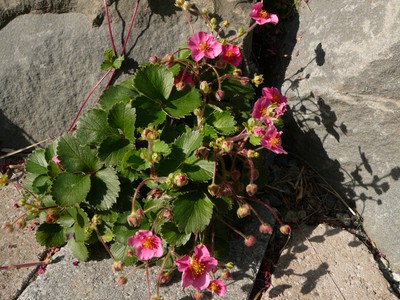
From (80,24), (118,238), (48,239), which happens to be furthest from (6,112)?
(118,238)

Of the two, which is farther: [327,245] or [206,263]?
[327,245]

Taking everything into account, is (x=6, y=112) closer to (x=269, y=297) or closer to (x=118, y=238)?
(x=118, y=238)

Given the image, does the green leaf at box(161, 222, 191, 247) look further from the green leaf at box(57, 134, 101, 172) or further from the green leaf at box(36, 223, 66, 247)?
the green leaf at box(36, 223, 66, 247)

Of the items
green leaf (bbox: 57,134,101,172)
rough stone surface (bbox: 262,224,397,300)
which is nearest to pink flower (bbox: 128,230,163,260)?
green leaf (bbox: 57,134,101,172)

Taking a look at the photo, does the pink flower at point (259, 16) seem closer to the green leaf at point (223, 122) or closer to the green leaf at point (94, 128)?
the green leaf at point (223, 122)

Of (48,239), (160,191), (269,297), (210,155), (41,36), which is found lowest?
(269,297)

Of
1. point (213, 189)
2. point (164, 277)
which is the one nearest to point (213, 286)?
point (164, 277)

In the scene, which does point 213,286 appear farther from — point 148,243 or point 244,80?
point 244,80
